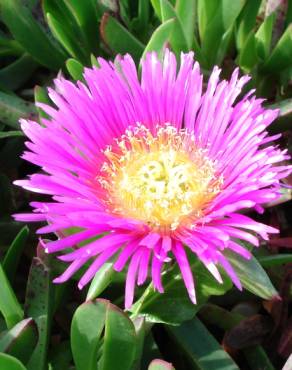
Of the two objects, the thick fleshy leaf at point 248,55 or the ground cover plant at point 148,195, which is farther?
the thick fleshy leaf at point 248,55

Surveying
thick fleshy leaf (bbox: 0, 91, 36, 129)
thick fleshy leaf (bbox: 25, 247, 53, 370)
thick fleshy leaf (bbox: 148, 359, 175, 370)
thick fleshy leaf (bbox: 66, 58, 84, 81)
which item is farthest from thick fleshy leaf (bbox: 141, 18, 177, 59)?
thick fleshy leaf (bbox: 148, 359, 175, 370)

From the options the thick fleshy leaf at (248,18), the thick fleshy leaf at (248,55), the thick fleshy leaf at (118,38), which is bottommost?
the thick fleshy leaf at (248,55)

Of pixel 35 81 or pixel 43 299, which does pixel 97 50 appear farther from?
pixel 43 299

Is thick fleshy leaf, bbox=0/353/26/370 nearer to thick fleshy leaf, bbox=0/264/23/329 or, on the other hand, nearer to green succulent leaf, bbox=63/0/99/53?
thick fleshy leaf, bbox=0/264/23/329

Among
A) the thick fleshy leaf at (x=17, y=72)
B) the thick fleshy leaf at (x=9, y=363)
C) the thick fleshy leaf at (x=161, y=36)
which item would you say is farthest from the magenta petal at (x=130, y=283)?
the thick fleshy leaf at (x=17, y=72)

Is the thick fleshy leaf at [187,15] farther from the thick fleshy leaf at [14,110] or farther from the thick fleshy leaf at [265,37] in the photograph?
the thick fleshy leaf at [14,110]

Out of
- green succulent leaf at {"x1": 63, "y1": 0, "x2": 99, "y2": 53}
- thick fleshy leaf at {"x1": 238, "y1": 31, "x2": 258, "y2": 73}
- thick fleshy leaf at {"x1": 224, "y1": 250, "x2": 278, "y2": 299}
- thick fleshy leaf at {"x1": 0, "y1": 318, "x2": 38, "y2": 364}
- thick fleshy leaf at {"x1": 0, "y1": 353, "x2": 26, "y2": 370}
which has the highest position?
green succulent leaf at {"x1": 63, "y1": 0, "x2": 99, "y2": 53}

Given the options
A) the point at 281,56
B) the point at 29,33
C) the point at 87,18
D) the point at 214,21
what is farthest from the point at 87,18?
the point at 281,56

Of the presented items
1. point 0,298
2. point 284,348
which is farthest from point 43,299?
point 284,348
